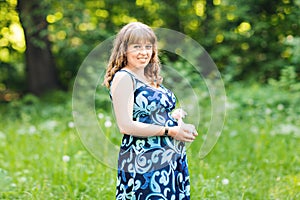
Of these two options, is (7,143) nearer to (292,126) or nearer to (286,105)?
(292,126)

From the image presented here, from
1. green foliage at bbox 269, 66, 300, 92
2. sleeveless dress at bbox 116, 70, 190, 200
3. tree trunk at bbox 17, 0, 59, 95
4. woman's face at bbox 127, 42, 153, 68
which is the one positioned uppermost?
tree trunk at bbox 17, 0, 59, 95

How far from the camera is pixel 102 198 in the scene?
296 centimetres

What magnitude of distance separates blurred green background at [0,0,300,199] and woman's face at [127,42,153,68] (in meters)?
0.98

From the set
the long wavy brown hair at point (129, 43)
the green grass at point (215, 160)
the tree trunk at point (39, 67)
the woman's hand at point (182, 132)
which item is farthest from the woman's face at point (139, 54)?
the tree trunk at point (39, 67)

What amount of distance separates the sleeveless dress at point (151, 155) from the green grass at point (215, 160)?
0.72m

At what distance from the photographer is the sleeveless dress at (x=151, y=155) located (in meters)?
2.06

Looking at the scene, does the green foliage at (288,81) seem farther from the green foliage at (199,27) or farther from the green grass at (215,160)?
the green foliage at (199,27)

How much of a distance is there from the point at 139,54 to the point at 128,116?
0.30m

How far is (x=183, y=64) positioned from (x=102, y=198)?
3.90m

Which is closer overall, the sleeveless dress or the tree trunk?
the sleeveless dress

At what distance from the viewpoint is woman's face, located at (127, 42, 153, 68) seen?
203 cm

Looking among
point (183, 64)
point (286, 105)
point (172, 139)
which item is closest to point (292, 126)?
point (286, 105)

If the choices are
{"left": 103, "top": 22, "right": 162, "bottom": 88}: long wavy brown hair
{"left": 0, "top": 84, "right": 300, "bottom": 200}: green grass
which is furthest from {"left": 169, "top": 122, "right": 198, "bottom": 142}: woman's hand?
{"left": 0, "top": 84, "right": 300, "bottom": 200}: green grass

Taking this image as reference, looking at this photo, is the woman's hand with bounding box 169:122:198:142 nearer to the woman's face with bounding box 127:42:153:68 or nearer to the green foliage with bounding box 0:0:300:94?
the woman's face with bounding box 127:42:153:68
